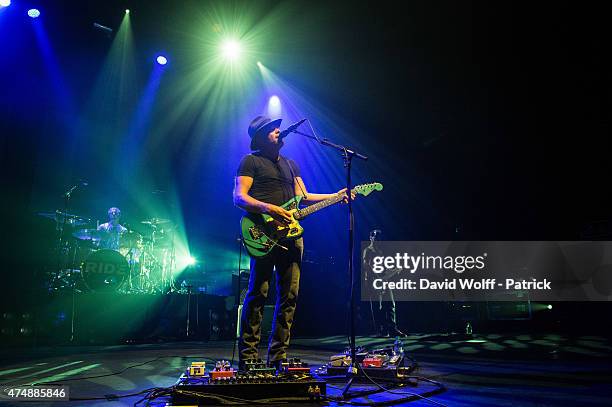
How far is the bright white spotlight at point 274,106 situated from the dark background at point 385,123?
371 millimetres

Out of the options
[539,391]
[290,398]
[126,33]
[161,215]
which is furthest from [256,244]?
[161,215]

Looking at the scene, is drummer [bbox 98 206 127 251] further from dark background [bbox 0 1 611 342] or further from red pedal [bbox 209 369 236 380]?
red pedal [bbox 209 369 236 380]

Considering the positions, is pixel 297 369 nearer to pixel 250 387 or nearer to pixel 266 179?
pixel 250 387

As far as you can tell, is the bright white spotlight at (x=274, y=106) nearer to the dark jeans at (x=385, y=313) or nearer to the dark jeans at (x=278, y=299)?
the dark jeans at (x=385, y=313)

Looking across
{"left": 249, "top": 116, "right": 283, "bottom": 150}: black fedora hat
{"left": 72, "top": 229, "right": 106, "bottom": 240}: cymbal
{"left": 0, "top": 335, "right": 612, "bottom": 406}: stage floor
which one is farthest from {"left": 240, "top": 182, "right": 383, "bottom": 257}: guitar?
{"left": 72, "top": 229, "right": 106, "bottom": 240}: cymbal

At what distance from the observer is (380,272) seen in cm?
1116

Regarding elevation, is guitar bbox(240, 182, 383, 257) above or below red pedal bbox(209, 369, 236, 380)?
above

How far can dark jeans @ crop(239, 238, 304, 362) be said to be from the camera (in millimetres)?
3574

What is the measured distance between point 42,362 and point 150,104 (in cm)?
701

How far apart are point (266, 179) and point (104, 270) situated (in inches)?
210

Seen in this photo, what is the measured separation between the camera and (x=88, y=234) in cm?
834

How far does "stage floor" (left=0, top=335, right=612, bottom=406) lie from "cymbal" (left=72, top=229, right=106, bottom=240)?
6.52 feet

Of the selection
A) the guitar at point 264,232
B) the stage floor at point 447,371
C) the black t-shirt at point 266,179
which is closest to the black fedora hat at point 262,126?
the black t-shirt at point 266,179

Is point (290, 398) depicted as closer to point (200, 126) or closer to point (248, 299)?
point (248, 299)
